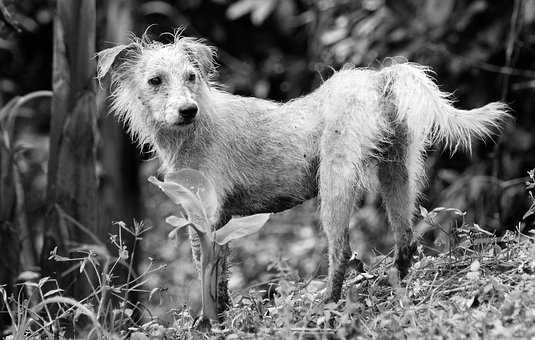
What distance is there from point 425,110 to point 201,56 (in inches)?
60.3

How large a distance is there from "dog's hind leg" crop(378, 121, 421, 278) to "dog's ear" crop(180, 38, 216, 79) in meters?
1.23

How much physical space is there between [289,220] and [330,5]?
3576 mm

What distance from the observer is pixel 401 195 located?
192 inches

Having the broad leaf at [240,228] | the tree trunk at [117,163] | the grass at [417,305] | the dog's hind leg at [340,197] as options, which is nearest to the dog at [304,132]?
the dog's hind leg at [340,197]

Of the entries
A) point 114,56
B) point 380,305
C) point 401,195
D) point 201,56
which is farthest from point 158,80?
point 380,305

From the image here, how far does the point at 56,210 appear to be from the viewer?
5816 millimetres

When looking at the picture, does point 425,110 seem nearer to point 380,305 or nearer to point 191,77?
point 380,305

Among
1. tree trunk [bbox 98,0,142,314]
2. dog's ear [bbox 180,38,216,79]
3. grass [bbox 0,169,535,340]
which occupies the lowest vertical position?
tree trunk [bbox 98,0,142,314]

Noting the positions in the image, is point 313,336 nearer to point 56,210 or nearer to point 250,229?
point 250,229

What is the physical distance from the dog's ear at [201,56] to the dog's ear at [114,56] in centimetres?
30

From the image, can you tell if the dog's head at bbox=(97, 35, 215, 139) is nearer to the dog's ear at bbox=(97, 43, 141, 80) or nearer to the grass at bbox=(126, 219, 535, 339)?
the dog's ear at bbox=(97, 43, 141, 80)

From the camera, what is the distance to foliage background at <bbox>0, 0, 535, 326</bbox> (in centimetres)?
772

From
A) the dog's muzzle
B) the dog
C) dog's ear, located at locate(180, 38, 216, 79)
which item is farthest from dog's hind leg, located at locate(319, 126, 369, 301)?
dog's ear, located at locate(180, 38, 216, 79)

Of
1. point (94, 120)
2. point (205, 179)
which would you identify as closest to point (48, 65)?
point (94, 120)
